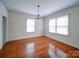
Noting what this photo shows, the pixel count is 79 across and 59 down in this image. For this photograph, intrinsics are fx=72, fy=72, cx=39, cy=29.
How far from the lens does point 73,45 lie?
401cm

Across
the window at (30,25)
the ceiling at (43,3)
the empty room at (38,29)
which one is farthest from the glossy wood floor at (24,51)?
the window at (30,25)

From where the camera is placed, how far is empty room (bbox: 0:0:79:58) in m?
3.27

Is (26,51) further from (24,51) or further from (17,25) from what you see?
(17,25)

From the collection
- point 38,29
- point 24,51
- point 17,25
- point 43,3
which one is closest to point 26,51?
point 24,51

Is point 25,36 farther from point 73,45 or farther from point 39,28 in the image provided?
point 73,45

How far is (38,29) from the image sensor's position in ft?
26.5

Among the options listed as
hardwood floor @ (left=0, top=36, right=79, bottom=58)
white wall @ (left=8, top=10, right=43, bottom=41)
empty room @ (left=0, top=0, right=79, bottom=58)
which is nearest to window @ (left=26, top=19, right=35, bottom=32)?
empty room @ (left=0, top=0, right=79, bottom=58)

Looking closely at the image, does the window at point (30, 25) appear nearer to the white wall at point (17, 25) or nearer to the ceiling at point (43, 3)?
the white wall at point (17, 25)

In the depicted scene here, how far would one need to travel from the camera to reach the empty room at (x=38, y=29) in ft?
10.7

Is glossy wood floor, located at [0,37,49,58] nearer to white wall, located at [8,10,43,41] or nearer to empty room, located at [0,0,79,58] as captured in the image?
empty room, located at [0,0,79,58]

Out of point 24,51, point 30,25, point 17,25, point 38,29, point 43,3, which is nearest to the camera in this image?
point 24,51

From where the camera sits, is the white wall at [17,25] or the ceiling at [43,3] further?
the white wall at [17,25]

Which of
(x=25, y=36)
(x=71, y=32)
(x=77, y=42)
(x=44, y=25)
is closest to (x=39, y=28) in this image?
(x=44, y=25)

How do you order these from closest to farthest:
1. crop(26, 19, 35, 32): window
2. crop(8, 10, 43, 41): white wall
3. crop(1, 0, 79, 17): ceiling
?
crop(1, 0, 79, 17): ceiling, crop(8, 10, 43, 41): white wall, crop(26, 19, 35, 32): window
